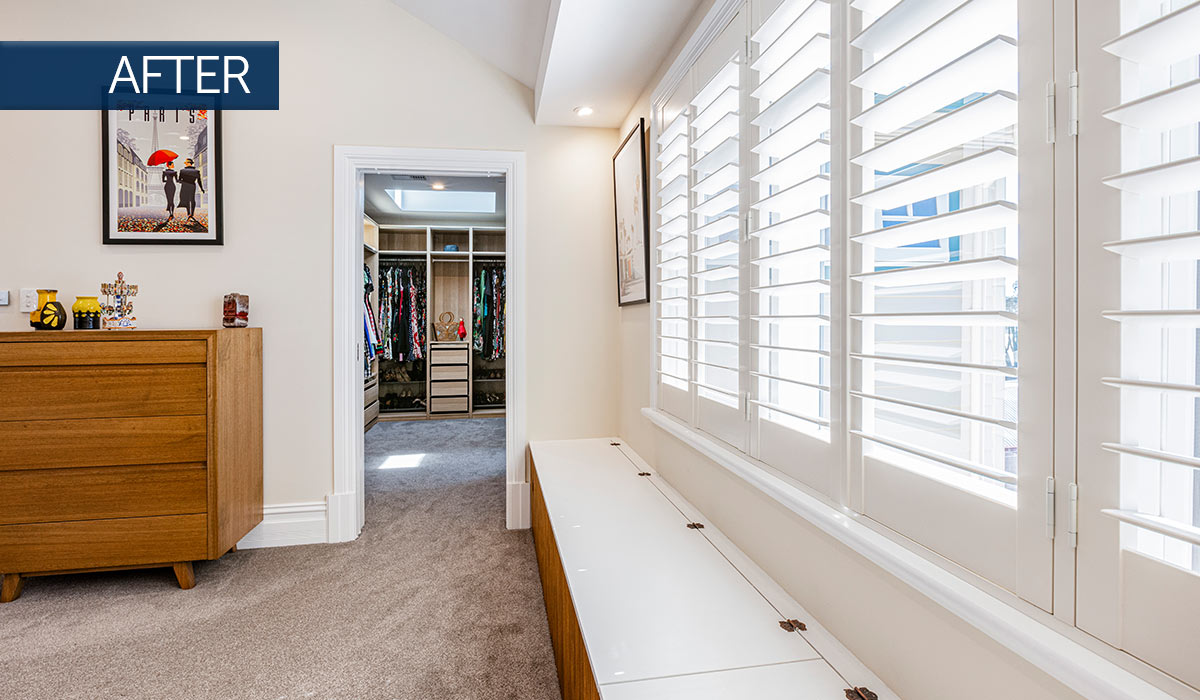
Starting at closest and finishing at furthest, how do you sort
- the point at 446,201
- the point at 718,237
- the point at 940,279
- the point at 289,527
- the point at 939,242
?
the point at 940,279 → the point at 939,242 → the point at 718,237 → the point at 289,527 → the point at 446,201

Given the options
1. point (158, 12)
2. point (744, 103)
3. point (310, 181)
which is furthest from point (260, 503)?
point (744, 103)

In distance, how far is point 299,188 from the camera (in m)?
2.84

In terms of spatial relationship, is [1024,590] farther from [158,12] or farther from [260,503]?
[158,12]

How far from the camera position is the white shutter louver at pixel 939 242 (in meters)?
0.76

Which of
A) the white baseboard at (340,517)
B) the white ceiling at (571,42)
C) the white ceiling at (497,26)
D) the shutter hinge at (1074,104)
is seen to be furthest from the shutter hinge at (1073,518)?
the white baseboard at (340,517)

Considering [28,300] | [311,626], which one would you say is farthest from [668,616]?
[28,300]

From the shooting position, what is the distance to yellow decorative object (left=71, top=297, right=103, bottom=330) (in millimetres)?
2561

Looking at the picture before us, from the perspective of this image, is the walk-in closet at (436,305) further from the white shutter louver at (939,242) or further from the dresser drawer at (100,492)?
the white shutter louver at (939,242)

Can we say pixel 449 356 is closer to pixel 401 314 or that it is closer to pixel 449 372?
pixel 449 372

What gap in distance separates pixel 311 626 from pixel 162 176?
7.31 ft

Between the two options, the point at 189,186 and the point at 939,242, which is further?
the point at 189,186

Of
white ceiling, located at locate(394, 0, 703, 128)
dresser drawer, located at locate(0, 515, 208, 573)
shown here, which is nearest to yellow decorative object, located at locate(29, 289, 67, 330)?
dresser drawer, located at locate(0, 515, 208, 573)

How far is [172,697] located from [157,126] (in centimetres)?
251

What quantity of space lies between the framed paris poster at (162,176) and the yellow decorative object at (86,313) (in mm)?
324
